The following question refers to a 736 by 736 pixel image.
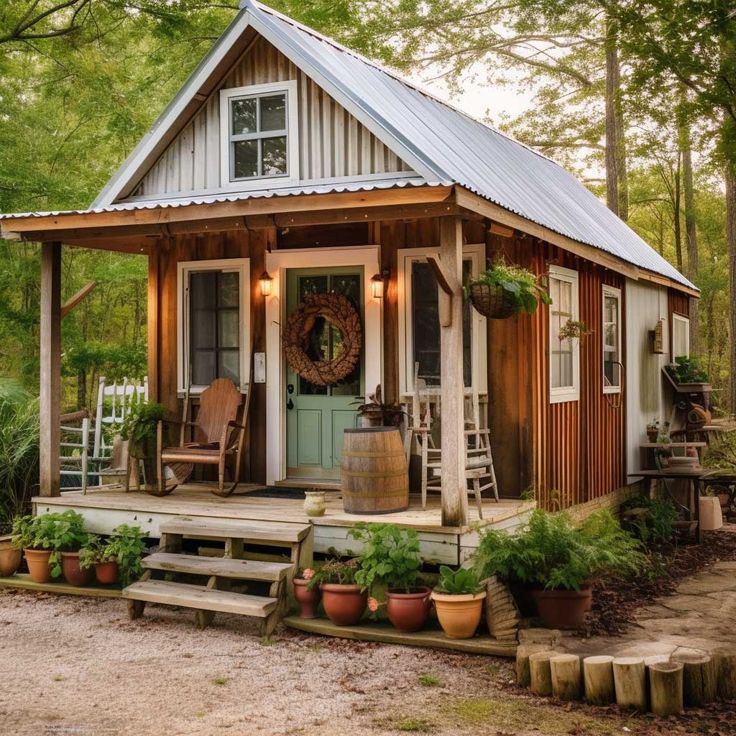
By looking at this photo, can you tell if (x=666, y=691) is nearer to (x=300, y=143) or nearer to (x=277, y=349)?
(x=277, y=349)

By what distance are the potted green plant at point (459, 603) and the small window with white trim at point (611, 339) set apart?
17.1ft

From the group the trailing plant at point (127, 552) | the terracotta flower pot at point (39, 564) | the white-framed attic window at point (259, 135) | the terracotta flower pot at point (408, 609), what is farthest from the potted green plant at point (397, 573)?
the white-framed attic window at point (259, 135)

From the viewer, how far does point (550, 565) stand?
21.5 feet

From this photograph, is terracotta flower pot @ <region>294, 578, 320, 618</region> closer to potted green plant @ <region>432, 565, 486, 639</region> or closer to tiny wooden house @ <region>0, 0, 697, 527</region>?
potted green plant @ <region>432, 565, 486, 639</region>

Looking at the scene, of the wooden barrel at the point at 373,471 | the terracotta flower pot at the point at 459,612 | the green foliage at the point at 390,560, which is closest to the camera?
the terracotta flower pot at the point at 459,612

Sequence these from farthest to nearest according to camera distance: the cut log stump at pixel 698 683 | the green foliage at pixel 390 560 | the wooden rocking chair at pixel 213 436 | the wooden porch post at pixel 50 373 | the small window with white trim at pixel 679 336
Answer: the small window with white trim at pixel 679 336 < the wooden porch post at pixel 50 373 < the wooden rocking chair at pixel 213 436 < the green foliage at pixel 390 560 < the cut log stump at pixel 698 683

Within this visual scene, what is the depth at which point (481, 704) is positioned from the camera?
541cm

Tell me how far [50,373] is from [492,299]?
13.9 ft

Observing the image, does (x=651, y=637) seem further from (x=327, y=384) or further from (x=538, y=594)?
(x=327, y=384)

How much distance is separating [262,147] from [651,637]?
5.77 meters

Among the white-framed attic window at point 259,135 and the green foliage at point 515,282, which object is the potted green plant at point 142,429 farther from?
the green foliage at point 515,282

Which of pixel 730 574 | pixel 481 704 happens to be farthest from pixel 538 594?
pixel 730 574

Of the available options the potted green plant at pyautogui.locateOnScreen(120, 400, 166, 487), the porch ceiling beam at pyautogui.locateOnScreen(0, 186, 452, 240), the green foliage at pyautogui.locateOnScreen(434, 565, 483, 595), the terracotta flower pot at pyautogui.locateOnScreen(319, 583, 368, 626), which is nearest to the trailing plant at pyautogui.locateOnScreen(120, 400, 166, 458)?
the potted green plant at pyautogui.locateOnScreen(120, 400, 166, 487)

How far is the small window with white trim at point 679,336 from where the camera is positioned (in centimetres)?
1505
